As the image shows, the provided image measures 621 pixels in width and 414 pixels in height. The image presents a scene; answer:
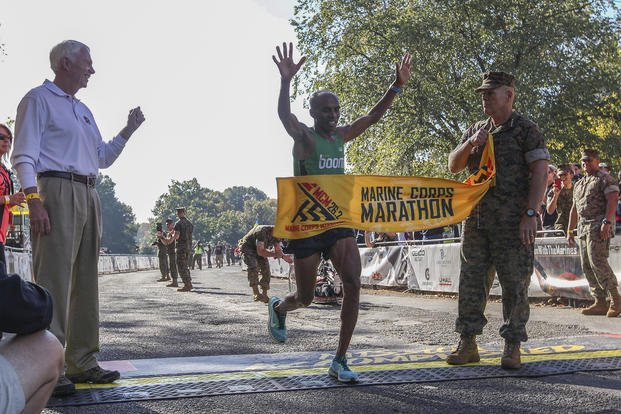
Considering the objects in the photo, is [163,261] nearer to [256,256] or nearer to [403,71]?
[256,256]

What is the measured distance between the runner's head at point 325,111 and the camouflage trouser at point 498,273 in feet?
4.35

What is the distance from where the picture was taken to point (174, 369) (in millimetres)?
5824

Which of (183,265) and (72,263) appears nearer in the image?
(72,263)

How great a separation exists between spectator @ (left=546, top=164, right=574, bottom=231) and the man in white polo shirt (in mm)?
8883

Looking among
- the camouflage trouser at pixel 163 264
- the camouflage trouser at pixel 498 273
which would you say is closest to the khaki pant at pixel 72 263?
the camouflage trouser at pixel 498 273

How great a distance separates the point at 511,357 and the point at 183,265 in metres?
14.7

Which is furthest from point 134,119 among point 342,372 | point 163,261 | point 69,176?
point 163,261

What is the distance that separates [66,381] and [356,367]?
207 centimetres

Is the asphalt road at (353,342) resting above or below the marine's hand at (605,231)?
below

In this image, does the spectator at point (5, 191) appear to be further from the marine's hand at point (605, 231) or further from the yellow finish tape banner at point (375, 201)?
the marine's hand at point (605, 231)

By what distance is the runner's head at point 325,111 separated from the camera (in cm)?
534

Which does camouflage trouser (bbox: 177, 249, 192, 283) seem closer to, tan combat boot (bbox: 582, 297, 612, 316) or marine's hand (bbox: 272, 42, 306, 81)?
tan combat boot (bbox: 582, 297, 612, 316)

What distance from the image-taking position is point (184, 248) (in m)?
19.6

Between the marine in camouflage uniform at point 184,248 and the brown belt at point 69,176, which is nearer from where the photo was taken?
the brown belt at point 69,176
